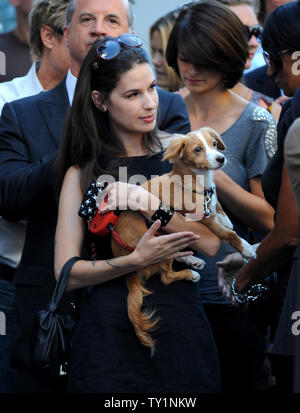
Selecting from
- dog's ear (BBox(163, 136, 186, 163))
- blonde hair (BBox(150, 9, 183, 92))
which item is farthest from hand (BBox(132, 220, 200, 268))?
blonde hair (BBox(150, 9, 183, 92))

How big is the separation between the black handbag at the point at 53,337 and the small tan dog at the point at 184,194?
264 millimetres

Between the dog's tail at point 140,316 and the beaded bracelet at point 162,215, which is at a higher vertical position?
the beaded bracelet at point 162,215

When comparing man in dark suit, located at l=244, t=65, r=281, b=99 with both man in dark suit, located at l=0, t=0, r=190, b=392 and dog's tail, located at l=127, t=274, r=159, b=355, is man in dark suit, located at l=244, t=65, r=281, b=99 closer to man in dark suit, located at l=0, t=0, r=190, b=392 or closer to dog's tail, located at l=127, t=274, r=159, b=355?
man in dark suit, located at l=0, t=0, r=190, b=392

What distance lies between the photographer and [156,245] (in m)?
2.83

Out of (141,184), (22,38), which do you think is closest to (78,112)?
(141,184)

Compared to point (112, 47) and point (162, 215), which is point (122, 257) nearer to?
A: point (162, 215)

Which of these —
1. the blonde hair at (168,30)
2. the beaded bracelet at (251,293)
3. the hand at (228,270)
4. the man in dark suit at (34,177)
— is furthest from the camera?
the blonde hair at (168,30)

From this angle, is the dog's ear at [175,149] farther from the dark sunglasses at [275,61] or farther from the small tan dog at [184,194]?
the dark sunglasses at [275,61]

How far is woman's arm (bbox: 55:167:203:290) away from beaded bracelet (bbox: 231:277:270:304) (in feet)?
1.19

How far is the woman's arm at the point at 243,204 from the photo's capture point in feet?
11.8

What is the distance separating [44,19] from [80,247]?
7.16 feet

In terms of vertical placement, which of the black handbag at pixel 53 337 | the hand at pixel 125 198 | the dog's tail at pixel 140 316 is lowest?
the black handbag at pixel 53 337

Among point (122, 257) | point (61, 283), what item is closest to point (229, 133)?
point (122, 257)

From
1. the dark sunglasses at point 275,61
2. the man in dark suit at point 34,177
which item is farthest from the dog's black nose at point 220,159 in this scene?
the man in dark suit at point 34,177
